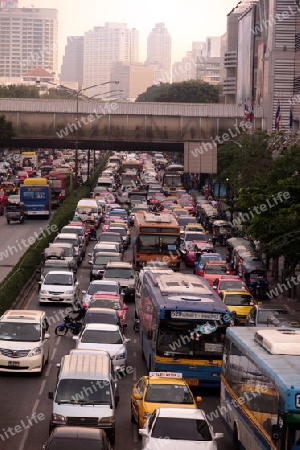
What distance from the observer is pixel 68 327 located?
113ft

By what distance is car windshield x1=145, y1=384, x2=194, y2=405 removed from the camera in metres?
21.8

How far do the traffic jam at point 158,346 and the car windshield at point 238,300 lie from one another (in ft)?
0.15

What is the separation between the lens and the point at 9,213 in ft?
234

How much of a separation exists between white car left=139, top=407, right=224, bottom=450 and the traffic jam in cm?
2

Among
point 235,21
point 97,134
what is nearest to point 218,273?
point 97,134

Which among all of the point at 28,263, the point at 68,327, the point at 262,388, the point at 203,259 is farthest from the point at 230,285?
the point at 262,388

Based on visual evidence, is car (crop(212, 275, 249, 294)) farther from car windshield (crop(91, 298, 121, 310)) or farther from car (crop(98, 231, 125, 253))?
car (crop(98, 231, 125, 253))

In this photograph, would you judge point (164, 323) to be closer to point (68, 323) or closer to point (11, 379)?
point (11, 379)

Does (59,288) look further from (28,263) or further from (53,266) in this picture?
(28,263)

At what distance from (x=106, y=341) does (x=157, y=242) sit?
20.5 metres

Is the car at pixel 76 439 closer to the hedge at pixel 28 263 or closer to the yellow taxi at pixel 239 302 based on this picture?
the hedge at pixel 28 263

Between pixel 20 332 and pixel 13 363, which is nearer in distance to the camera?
pixel 13 363

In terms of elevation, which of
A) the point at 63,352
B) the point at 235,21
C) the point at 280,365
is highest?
the point at 235,21

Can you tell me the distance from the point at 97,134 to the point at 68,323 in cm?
6108
